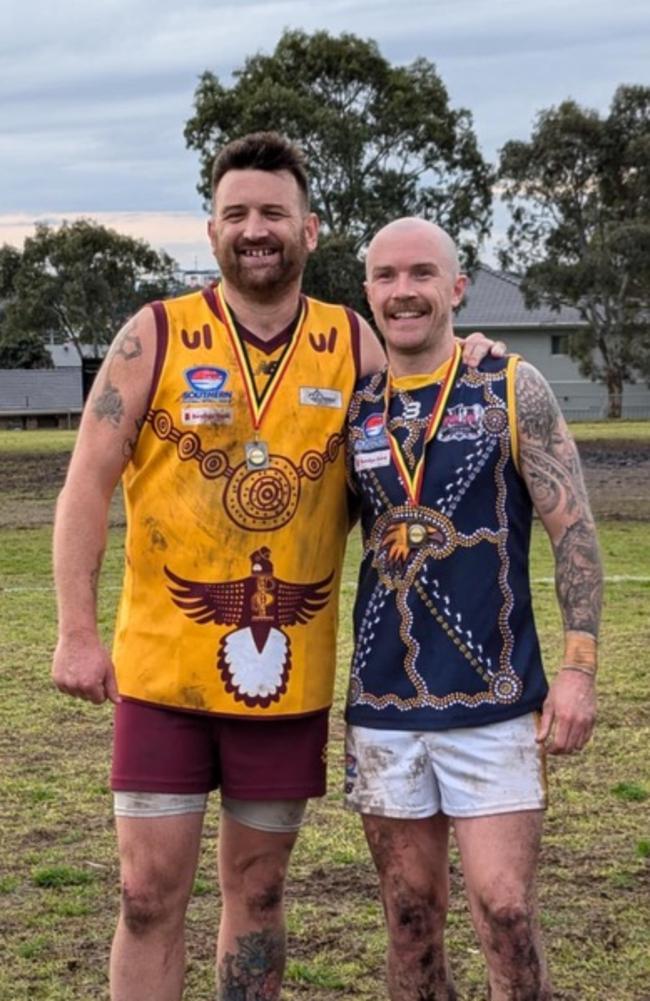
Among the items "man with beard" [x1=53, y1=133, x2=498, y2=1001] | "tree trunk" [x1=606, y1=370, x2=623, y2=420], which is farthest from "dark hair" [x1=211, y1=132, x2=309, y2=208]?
"tree trunk" [x1=606, y1=370, x2=623, y2=420]

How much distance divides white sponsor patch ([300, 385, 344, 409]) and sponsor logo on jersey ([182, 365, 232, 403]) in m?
0.19

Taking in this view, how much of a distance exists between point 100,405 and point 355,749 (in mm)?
1031

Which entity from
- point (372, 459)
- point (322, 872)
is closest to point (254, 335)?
point (372, 459)

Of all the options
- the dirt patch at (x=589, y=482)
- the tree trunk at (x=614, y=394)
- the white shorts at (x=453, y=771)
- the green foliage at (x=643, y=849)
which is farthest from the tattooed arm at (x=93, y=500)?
the tree trunk at (x=614, y=394)

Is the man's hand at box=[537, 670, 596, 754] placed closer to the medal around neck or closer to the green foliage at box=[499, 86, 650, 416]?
the medal around neck

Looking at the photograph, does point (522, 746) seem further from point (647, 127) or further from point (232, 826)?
point (647, 127)

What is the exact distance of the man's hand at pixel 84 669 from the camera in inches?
155

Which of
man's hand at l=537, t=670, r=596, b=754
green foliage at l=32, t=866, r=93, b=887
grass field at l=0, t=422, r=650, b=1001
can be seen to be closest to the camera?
man's hand at l=537, t=670, r=596, b=754

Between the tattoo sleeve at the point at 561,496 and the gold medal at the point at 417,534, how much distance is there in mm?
285

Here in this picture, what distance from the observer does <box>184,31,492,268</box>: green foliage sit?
52.8 meters

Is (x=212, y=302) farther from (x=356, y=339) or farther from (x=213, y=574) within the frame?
(x=213, y=574)

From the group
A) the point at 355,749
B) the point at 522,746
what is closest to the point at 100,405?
the point at 355,749

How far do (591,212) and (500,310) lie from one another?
651 inches

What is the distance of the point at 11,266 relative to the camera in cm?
6669
